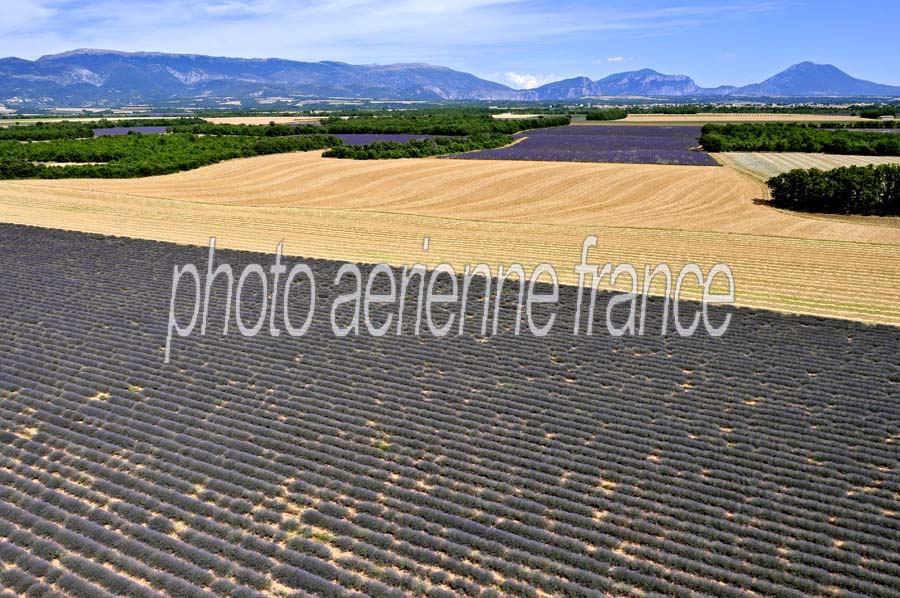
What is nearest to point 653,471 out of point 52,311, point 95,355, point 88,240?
point 95,355

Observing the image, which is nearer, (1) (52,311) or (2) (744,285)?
(1) (52,311)

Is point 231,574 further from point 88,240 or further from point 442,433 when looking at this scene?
point 88,240

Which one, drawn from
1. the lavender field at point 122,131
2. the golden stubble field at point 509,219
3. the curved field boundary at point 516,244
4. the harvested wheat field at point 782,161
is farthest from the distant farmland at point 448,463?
the lavender field at point 122,131

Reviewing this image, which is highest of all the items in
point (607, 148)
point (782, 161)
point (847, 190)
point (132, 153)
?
point (607, 148)

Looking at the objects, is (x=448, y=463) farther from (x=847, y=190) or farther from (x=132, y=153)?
(x=132, y=153)

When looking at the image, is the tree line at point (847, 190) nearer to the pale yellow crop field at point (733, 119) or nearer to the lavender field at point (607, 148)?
the lavender field at point (607, 148)

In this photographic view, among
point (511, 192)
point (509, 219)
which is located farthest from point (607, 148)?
point (509, 219)
